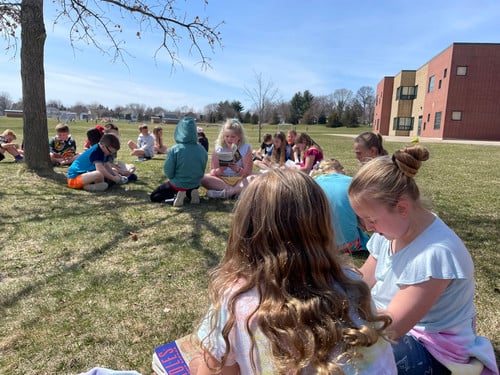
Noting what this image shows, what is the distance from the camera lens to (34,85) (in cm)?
795

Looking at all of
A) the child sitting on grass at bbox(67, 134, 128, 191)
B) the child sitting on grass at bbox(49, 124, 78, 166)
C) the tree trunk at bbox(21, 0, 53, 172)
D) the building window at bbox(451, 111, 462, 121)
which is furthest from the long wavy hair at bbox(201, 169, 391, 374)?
A: the building window at bbox(451, 111, 462, 121)

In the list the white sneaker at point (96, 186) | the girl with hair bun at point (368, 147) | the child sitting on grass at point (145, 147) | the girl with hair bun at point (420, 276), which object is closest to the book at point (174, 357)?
the girl with hair bun at point (420, 276)

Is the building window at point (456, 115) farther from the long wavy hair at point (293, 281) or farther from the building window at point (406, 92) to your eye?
the long wavy hair at point (293, 281)

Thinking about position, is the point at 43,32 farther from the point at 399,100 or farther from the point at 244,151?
the point at 399,100

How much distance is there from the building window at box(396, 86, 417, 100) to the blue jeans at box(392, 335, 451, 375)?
4934 centimetres

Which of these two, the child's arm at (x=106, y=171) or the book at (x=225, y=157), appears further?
the child's arm at (x=106, y=171)

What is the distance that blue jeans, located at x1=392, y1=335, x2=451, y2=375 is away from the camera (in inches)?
67.2

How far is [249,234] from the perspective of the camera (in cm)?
130

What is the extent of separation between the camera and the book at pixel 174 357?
Result: 6.90ft

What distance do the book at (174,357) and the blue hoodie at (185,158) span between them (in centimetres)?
403

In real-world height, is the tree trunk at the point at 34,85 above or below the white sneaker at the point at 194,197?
above

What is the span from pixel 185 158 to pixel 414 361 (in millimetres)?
4870

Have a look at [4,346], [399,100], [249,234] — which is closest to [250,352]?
[249,234]

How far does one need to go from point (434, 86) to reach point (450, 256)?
41122mm
